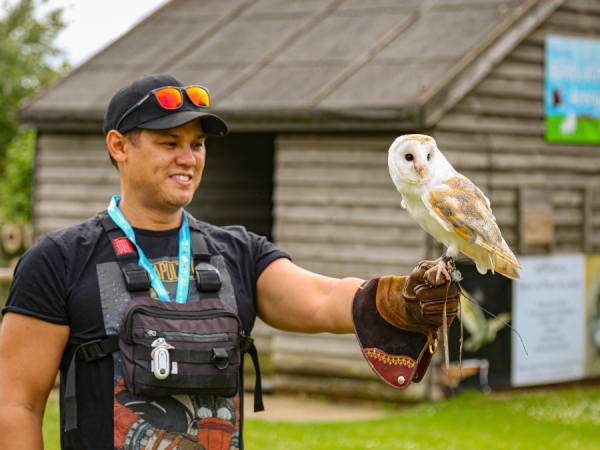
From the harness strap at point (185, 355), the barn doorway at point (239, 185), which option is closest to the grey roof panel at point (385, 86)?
the barn doorway at point (239, 185)

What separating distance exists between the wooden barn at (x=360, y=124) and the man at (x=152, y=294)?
405cm

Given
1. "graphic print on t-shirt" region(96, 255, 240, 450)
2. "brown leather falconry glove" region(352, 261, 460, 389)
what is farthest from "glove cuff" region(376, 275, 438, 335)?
"graphic print on t-shirt" region(96, 255, 240, 450)

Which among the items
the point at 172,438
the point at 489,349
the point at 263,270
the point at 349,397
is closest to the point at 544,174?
the point at 489,349

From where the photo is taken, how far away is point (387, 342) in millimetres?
2396

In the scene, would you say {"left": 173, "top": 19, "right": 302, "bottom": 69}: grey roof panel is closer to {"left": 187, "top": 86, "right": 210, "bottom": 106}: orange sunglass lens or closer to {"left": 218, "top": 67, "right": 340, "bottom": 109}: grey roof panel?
{"left": 218, "top": 67, "right": 340, "bottom": 109}: grey roof panel

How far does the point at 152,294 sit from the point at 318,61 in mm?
5479

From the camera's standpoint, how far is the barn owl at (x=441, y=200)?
2156 mm

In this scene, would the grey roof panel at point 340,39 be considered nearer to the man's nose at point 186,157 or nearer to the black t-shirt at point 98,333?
the man's nose at point 186,157

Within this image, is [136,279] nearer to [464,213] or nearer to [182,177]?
[182,177]

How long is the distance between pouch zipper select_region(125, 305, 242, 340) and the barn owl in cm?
68

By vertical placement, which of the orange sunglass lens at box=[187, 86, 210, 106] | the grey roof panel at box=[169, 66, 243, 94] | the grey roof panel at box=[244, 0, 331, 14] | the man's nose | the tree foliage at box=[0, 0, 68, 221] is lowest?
the man's nose

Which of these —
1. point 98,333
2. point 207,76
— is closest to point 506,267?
point 98,333

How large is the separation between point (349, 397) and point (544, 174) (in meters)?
3.10

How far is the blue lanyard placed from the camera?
231 centimetres
